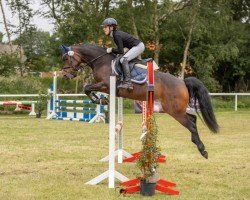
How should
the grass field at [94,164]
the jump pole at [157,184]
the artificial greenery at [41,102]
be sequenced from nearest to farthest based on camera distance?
the jump pole at [157,184], the grass field at [94,164], the artificial greenery at [41,102]

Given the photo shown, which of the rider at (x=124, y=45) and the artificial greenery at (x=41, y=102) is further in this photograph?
the artificial greenery at (x=41, y=102)

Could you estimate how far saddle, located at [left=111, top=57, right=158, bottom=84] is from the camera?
24.2 feet

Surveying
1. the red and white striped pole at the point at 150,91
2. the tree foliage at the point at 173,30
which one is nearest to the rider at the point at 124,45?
the red and white striped pole at the point at 150,91

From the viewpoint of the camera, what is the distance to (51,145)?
36.6 feet

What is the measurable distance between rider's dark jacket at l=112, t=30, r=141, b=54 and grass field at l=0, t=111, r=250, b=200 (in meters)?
1.92

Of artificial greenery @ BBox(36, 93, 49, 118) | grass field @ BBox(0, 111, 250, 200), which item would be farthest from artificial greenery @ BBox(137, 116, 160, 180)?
artificial greenery @ BBox(36, 93, 49, 118)

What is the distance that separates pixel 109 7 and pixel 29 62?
32.1ft

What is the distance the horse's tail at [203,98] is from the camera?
7.58m

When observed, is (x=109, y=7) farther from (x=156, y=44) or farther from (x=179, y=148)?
(x=179, y=148)

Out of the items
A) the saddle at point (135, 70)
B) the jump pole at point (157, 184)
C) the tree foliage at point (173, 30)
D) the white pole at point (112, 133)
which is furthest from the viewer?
the tree foliage at point (173, 30)

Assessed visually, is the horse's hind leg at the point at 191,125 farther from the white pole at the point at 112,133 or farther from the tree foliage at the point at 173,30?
the tree foliage at the point at 173,30

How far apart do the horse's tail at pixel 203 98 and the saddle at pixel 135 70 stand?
70 centimetres

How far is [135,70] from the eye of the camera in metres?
7.41

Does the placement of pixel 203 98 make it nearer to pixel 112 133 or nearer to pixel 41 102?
pixel 112 133
